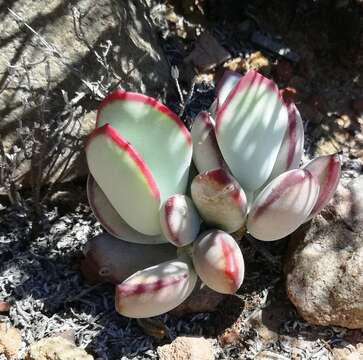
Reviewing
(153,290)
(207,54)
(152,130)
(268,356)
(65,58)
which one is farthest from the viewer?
(207,54)

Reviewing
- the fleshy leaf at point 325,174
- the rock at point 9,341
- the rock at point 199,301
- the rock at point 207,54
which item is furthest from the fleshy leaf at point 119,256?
the rock at point 207,54

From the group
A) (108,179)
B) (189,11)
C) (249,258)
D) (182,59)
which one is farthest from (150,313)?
(189,11)

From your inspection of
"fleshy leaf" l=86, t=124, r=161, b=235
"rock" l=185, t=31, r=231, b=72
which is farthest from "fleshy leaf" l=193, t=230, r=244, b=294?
"rock" l=185, t=31, r=231, b=72

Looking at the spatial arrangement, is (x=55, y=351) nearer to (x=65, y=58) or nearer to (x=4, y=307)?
(x=4, y=307)

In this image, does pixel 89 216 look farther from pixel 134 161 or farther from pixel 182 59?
pixel 182 59

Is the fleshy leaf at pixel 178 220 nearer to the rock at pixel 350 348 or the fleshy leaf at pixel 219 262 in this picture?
the fleshy leaf at pixel 219 262

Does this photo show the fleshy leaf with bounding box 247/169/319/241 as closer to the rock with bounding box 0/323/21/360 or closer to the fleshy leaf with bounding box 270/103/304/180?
the fleshy leaf with bounding box 270/103/304/180

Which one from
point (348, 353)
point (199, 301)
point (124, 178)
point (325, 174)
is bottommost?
point (348, 353)

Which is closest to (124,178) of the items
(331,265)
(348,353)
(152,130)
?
(152,130)
